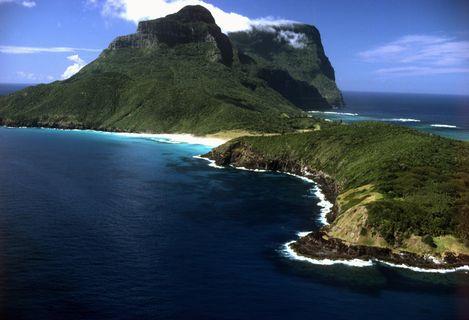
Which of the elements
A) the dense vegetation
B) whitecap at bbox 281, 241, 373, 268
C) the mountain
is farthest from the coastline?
the dense vegetation

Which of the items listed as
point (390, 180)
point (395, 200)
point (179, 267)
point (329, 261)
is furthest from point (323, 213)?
→ point (179, 267)

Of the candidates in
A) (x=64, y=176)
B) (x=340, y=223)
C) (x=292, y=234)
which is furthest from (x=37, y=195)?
(x=340, y=223)

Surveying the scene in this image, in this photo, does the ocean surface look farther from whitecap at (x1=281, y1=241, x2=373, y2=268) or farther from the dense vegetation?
the dense vegetation

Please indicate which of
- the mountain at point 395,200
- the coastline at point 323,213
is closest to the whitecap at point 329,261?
the coastline at point 323,213

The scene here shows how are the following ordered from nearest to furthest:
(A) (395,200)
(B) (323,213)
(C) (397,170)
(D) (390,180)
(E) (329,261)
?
(E) (329,261) → (A) (395,200) → (D) (390,180) → (B) (323,213) → (C) (397,170)

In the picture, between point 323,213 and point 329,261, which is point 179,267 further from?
point 323,213
